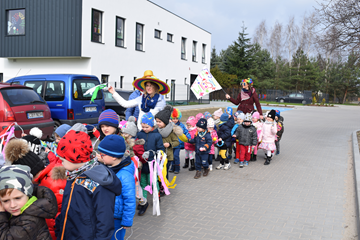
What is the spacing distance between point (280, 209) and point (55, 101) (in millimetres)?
7330

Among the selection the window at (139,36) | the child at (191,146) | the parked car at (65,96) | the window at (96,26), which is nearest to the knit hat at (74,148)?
the child at (191,146)

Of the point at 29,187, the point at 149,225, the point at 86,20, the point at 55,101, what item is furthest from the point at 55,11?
the point at 29,187

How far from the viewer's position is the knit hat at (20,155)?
10.2 feet

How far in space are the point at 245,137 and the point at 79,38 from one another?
45.6ft

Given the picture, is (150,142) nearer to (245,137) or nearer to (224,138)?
(224,138)

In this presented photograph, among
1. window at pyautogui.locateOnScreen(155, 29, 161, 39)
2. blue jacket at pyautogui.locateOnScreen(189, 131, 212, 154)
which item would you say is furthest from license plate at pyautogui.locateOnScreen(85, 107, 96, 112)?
window at pyautogui.locateOnScreen(155, 29, 161, 39)

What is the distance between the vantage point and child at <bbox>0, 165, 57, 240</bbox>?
6.95ft

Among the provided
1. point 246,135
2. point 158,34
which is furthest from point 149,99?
point 158,34

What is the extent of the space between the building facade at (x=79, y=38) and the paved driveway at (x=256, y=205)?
558 inches

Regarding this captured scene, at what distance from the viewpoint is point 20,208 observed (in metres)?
2.17

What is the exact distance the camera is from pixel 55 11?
18.7m

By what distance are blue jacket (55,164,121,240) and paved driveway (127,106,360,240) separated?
171 cm

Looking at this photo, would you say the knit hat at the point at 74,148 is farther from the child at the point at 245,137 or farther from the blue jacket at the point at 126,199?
the child at the point at 245,137

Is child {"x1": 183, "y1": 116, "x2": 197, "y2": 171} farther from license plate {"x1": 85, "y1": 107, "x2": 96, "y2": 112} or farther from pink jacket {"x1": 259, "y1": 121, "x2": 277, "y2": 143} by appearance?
license plate {"x1": 85, "y1": 107, "x2": 96, "y2": 112}
